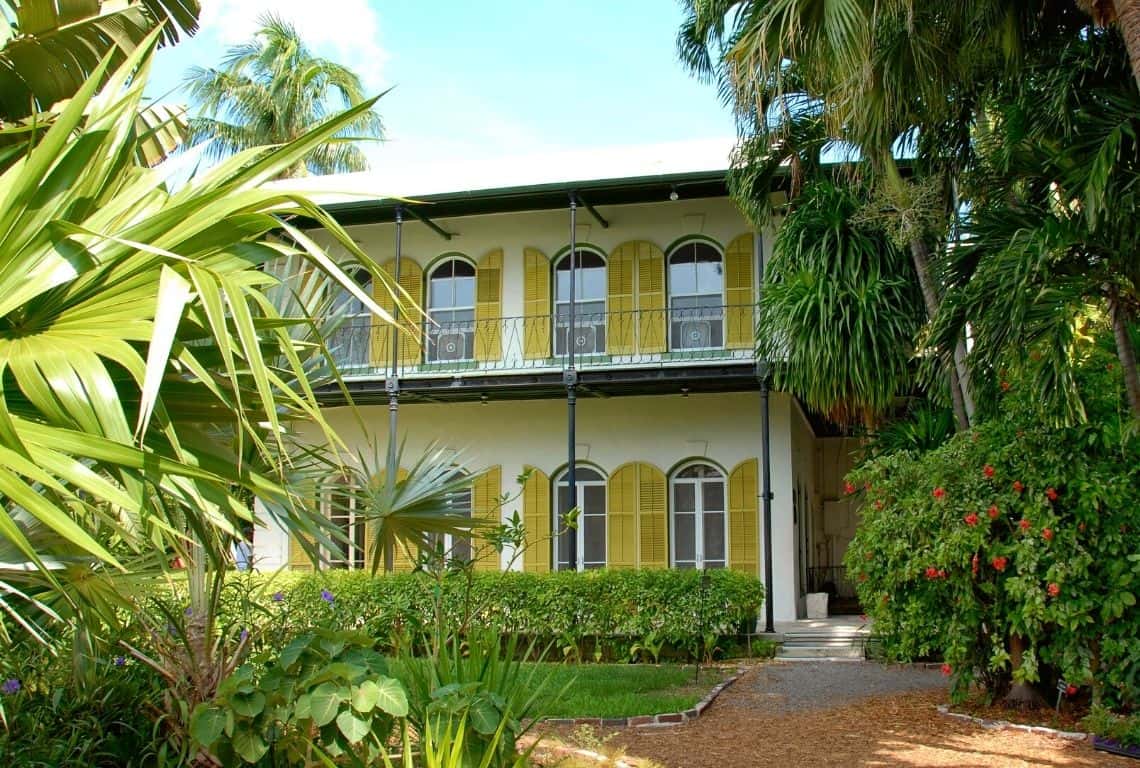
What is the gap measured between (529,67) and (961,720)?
943 centimetres

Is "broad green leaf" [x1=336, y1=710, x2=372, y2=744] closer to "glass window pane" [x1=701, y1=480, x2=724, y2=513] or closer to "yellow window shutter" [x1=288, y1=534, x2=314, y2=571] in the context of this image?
"glass window pane" [x1=701, y1=480, x2=724, y2=513]

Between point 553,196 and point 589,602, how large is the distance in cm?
577

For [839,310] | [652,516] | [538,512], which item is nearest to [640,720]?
[839,310]

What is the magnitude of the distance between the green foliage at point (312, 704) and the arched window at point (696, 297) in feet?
37.6

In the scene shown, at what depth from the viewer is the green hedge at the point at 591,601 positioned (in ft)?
39.7

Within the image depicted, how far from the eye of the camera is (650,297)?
52.1ft

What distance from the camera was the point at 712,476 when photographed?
608 inches

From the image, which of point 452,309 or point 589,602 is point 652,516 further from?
point 452,309

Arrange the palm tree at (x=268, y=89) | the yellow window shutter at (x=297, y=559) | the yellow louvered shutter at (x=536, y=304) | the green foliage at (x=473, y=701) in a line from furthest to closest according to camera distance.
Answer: the palm tree at (x=268, y=89), the yellow louvered shutter at (x=536, y=304), the yellow window shutter at (x=297, y=559), the green foliage at (x=473, y=701)

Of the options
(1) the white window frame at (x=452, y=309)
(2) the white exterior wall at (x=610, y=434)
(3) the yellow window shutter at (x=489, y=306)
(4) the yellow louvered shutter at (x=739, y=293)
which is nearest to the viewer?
(2) the white exterior wall at (x=610, y=434)

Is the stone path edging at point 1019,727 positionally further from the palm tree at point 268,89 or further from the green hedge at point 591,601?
the palm tree at point 268,89

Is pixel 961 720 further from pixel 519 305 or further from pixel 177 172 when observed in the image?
pixel 519 305

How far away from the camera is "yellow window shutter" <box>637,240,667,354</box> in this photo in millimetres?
15734

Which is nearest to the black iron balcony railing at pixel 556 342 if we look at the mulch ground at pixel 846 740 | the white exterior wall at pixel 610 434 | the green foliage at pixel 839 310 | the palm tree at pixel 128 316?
the white exterior wall at pixel 610 434
